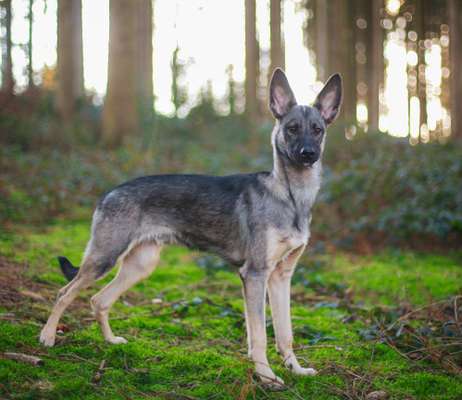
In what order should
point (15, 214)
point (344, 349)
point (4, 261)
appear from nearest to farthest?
point (344, 349) < point (4, 261) < point (15, 214)

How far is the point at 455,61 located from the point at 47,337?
22.3 meters

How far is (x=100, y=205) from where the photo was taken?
5.25 metres

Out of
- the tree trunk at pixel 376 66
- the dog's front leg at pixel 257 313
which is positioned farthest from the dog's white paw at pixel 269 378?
the tree trunk at pixel 376 66

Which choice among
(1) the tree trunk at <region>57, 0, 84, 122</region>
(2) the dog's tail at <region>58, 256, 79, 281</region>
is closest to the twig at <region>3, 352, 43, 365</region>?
(2) the dog's tail at <region>58, 256, 79, 281</region>

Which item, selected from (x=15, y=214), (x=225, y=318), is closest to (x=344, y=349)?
(x=225, y=318)

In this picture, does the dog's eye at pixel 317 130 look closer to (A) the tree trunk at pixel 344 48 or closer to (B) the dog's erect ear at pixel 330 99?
(B) the dog's erect ear at pixel 330 99

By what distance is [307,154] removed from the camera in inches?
188

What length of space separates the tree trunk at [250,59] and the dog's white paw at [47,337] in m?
16.8

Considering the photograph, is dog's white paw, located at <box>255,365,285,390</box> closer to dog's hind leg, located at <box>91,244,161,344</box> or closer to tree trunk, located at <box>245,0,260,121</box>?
dog's hind leg, located at <box>91,244,161,344</box>

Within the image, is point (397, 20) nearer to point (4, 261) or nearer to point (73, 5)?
point (73, 5)

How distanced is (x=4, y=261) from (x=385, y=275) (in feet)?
18.6

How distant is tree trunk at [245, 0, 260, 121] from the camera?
2095cm

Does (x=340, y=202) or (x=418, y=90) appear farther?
(x=418, y=90)

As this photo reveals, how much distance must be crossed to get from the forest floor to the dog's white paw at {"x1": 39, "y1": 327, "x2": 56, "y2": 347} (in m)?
0.08
